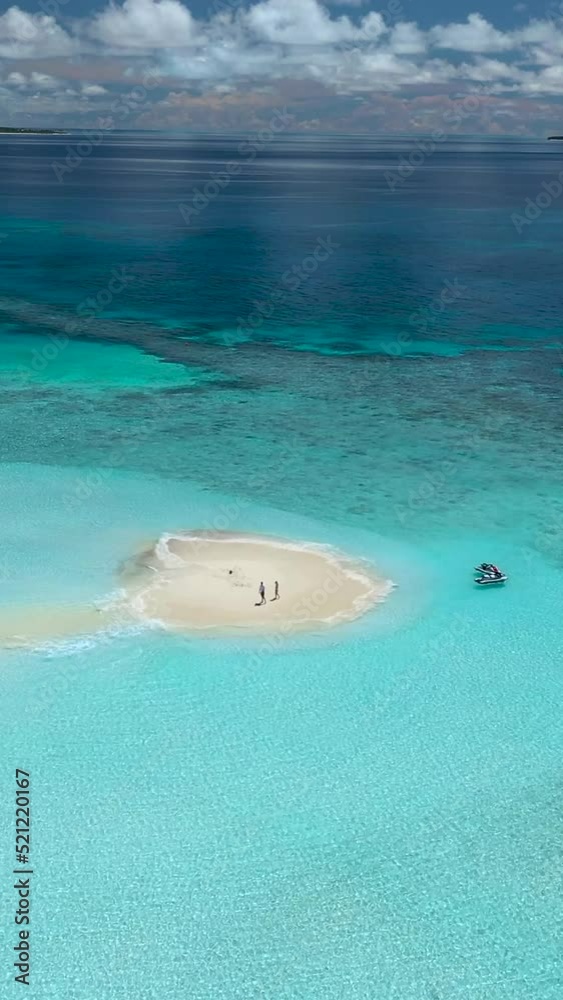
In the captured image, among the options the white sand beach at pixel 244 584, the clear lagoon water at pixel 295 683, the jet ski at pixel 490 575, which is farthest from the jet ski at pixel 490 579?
the white sand beach at pixel 244 584

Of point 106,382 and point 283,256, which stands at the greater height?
point 283,256

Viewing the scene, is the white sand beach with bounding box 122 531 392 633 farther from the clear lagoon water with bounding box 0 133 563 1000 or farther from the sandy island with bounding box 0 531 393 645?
the clear lagoon water with bounding box 0 133 563 1000

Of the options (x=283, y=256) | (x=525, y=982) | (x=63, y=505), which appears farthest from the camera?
(x=283, y=256)

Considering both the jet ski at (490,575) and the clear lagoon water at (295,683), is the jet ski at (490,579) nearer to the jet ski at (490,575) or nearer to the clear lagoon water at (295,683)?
the jet ski at (490,575)

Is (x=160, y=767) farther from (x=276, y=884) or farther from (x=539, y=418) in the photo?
(x=539, y=418)

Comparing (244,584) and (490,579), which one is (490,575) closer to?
(490,579)

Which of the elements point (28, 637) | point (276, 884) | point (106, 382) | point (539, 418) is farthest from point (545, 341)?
point (276, 884)
